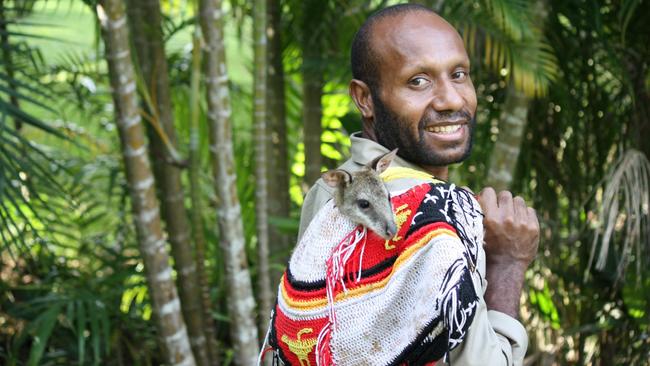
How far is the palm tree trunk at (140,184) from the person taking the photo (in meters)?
3.72

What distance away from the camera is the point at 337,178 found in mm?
1969

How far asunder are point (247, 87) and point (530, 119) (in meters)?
2.36

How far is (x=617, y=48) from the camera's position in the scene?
4969 mm

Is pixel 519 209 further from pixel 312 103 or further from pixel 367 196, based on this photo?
pixel 312 103

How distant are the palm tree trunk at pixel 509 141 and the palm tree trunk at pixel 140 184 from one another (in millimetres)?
1648

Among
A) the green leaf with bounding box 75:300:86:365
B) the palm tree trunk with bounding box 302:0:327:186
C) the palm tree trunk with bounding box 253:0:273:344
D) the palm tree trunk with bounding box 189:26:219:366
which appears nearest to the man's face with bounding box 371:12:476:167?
the palm tree trunk with bounding box 253:0:273:344

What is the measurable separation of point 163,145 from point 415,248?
9.66 feet

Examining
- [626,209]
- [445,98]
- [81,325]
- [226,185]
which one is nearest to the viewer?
[445,98]

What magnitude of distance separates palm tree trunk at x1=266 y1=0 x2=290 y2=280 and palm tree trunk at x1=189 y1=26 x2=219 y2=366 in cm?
52

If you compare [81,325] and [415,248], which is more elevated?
[415,248]

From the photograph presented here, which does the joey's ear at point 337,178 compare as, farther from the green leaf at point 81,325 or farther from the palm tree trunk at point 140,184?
the green leaf at point 81,325

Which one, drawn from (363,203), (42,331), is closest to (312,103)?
(42,331)

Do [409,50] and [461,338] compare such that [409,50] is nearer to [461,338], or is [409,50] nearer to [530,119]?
[461,338]

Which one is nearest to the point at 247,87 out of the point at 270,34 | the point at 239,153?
the point at 239,153
